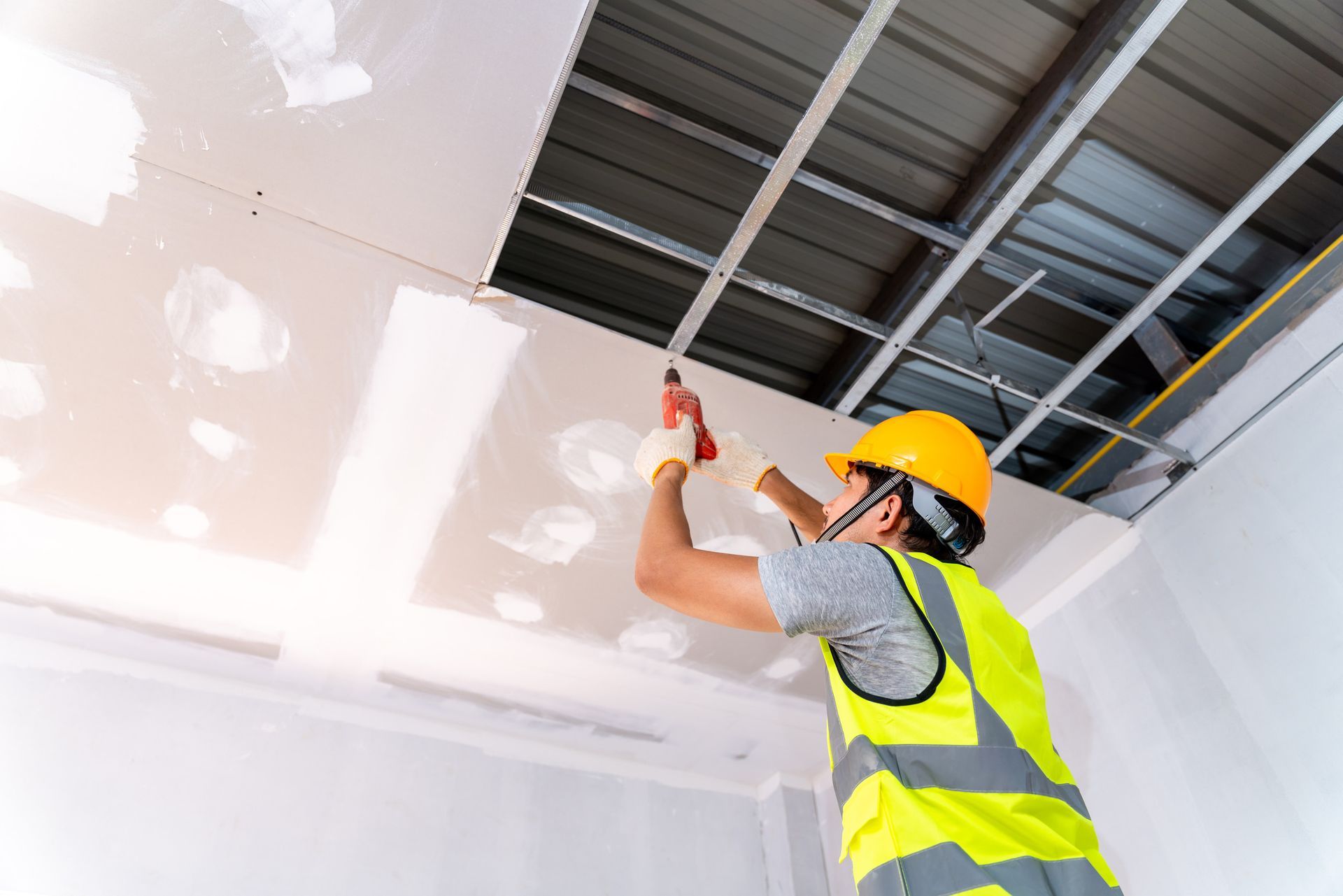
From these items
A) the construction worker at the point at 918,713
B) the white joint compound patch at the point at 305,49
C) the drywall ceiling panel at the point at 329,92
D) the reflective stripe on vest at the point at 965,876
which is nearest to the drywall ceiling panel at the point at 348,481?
the drywall ceiling panel at the point at 329,92

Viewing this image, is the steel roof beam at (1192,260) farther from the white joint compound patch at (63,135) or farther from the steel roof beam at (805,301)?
the white joint compound patch at (63,135)

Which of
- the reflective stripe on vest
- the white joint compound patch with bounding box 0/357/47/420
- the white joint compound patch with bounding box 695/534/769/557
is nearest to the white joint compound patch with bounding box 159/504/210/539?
the white joint compound patch with bounding box 0/357/47/420

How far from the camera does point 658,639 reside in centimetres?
343

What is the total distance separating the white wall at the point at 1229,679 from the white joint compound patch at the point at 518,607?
6.28 feet

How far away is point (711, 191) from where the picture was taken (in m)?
2.77

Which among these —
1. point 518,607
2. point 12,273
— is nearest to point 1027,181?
point 518,607

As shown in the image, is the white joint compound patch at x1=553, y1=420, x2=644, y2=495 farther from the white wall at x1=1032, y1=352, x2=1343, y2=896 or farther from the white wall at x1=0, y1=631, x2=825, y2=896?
the white wall at x1=1032, y1=352, x2=1343, y2=896

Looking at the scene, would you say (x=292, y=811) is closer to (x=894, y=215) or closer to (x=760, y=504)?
(x=760, y=504)

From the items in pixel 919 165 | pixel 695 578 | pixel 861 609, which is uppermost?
pixel 919 165

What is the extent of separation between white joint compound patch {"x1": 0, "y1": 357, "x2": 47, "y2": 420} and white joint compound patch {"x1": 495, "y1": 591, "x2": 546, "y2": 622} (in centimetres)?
150

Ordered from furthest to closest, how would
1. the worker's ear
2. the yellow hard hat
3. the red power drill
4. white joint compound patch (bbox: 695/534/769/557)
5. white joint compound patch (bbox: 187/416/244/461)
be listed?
white joint compound patch (bbox: 695/534/769/557) < white joint compound patch (bbox: 187/416/244/461) < the red power drill < the yellow hard hat < the worker's ear

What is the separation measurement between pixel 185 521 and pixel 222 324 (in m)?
0.84

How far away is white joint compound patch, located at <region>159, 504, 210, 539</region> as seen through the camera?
291 centimetres

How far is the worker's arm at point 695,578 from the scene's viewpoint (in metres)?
1.45
